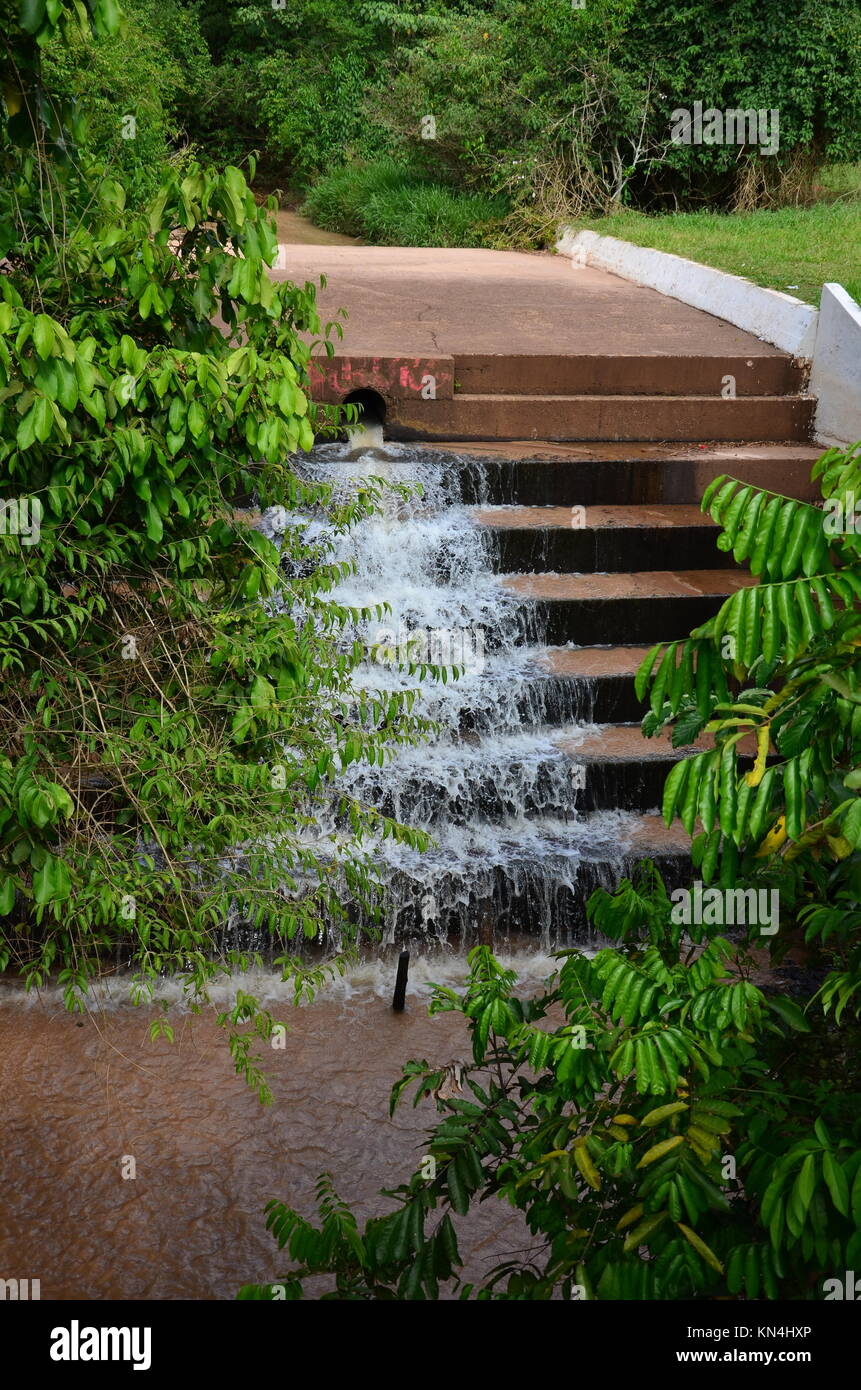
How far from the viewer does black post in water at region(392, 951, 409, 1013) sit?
4922 mm

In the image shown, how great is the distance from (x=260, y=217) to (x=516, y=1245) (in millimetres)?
3200

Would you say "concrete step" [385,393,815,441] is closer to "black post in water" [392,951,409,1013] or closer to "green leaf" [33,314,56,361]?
"black post in water" [392,951,409,1013]

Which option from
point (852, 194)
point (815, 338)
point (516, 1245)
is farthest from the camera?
point (852, 194)

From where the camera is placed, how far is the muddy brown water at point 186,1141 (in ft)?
12.2

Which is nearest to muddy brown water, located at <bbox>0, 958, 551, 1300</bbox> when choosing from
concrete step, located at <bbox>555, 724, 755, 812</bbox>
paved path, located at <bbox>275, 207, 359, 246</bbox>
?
concrete step, located at <bbox>555, 724, 755, 812</bbox>

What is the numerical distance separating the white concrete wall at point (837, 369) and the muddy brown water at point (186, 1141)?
15.1 ft

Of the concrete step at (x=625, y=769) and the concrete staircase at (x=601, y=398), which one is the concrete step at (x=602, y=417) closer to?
the concrete staircase at (x=601, y=398)

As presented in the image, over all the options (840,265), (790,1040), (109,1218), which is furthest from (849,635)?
(840,265)

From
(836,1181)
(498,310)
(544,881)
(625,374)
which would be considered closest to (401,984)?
(544,881)

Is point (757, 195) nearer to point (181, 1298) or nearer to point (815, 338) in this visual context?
point (815, 338)

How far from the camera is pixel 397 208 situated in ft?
48.9

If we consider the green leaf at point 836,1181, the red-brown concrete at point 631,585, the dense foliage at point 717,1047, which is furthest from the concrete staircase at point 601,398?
the green leaf at point 836,1181

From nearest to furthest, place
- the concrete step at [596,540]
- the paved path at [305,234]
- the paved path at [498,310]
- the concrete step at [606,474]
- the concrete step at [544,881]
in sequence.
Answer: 1. the concrete step at [544,881]
2. the concrete step at [596,540]
3. the concrete step at [606,474]
4. the paved path at [498,310]
5. the paved path at [305,234]

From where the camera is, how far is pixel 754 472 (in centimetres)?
731
